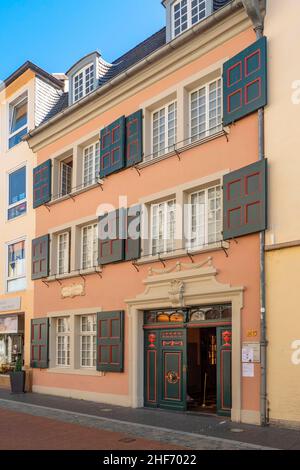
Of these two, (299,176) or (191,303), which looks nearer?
(299,176)

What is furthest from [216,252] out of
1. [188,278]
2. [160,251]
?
[160,251]

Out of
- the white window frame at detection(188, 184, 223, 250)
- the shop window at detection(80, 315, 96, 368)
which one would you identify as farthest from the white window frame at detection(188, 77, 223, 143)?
the shop window at detection(80, 315, 96, 368)

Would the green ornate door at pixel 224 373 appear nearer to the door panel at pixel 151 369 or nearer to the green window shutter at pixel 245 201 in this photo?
the door panel at pixel 151 369

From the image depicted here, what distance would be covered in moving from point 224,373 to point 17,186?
40.0 ft

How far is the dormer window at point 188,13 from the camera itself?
14031 mm

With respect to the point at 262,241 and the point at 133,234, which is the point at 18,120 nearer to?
the point at 133,234

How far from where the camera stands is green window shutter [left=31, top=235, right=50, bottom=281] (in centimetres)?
1833

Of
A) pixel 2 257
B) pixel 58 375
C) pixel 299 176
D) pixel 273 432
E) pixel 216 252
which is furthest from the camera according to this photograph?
pixel 2 257

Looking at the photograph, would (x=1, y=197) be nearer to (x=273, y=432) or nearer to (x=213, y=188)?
(x=213, y=188)

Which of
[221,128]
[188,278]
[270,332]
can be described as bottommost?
[270,332]

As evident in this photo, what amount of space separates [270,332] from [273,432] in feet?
6.44

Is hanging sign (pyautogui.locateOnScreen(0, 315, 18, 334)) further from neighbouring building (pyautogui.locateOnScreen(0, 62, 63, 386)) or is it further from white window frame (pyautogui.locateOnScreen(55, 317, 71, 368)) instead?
white window frame (pyautogui.locateOnScreen(55, 317, 71, 368))

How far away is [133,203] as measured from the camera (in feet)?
49.6

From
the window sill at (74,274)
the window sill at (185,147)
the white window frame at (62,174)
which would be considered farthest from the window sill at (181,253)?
the white window frame at (62,174)
